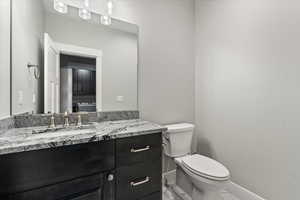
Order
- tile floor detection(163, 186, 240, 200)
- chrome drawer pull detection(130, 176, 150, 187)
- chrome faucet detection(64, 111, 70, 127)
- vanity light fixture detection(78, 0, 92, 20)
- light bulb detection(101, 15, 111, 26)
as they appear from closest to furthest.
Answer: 1. chrome drawer pull detection(130, 176, 150, 187)
2. chrome faucet detection(64, 111, 70, 127)
3. vanity light fixture detection(78, 0, 92, 20)
4. light bulb detection(101, 15, 111, 26)
5. tile floor detection(163, 186, 240, 200)

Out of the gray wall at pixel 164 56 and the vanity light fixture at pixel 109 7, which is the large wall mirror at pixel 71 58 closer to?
the vanity light fixture at pixel 109 7

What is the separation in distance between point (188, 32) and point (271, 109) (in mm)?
1369

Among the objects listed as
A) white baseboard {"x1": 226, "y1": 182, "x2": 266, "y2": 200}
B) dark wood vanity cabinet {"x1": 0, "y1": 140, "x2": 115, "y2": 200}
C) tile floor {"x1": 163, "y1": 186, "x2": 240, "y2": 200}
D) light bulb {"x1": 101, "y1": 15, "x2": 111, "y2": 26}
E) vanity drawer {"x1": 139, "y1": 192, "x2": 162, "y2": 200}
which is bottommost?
tile floor {"x1": 163, "y1": 186, "x2": 240, "y2": 200}

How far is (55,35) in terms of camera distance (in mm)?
1371

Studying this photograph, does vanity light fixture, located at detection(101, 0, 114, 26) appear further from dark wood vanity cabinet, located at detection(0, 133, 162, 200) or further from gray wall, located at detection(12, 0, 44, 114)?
dark wood vanity cabinet, located at detection(0, 133, 162, 200)

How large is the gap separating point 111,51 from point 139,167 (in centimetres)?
117

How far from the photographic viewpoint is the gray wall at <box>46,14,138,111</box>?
141 centimetres

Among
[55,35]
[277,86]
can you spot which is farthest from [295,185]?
[55,35]

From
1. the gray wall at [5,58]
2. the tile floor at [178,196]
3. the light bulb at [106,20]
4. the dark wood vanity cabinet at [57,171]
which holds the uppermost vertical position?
the light bulb at [106,20]

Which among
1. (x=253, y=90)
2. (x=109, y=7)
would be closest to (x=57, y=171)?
(x=109, y=7)

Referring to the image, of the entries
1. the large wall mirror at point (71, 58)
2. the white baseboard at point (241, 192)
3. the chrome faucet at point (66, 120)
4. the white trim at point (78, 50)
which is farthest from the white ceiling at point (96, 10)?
the white baseboard at point (241, 192)

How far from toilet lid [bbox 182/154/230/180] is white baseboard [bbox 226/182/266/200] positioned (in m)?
0.50

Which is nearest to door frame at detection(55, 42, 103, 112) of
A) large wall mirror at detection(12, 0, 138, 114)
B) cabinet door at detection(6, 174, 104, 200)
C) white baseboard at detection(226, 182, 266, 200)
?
large wall mirror at detection(12, 0, 138, 114)

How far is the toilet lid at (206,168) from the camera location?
1.28 m
